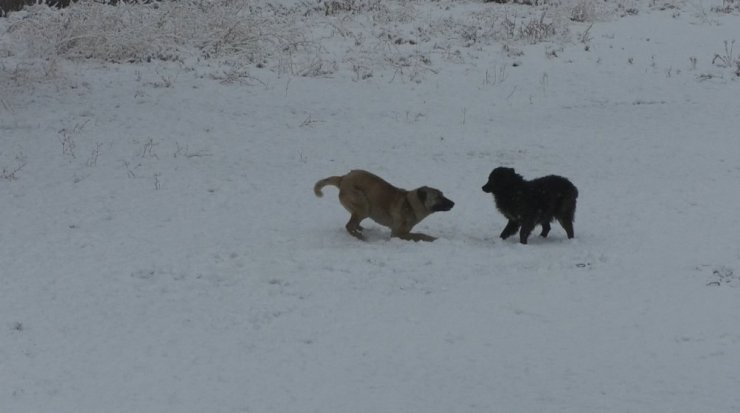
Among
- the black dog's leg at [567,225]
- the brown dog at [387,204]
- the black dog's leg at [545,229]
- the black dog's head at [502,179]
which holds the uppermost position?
the black dog's head at [502,179]

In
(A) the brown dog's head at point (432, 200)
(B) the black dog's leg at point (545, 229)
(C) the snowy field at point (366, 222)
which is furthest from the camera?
(B) the black dog's leg at point (545, 229)

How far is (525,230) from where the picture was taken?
32.2 ft

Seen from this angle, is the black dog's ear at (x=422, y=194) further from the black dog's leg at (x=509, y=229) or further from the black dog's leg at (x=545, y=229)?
the black dog's leg at (x=545, y=229)

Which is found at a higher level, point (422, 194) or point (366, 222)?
point (422, 194)

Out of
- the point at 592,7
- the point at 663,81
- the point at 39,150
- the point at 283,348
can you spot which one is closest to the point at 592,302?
the point at 283,348

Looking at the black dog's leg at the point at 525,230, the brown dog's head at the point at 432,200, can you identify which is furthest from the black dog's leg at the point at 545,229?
the brown dog's head at the point at 432,200

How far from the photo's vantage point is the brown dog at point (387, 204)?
982 centimetres

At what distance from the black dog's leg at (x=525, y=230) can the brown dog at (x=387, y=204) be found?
0.88m

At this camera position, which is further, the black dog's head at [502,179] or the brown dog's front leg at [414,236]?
the black dog's head at [502,179]

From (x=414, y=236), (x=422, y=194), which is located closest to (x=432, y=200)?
(x=422, y=194)

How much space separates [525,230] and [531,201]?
33cm

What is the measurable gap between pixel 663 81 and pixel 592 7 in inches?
177

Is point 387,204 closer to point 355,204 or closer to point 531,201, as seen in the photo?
point 355,204

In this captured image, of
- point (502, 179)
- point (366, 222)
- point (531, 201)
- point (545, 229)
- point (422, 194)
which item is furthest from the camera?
point (366, 222)
